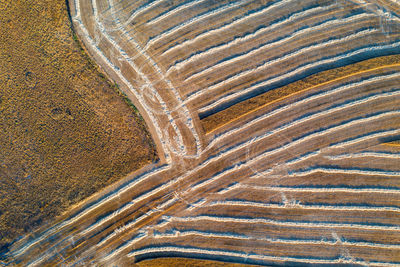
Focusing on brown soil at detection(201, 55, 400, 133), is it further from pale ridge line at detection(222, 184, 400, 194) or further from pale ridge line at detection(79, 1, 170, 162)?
pale ridge line at detection(222, 184, 400, 194)

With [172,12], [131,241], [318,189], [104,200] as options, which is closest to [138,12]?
[172,12]

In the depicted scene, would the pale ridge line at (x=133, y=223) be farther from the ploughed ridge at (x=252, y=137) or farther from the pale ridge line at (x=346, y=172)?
the pale ridge line at (x=346, y=172)

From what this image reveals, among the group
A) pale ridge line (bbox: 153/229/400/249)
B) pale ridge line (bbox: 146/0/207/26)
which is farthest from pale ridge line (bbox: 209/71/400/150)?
pale ridge line (bbox: 146/0/207/26)

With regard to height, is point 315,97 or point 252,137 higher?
point 315,97

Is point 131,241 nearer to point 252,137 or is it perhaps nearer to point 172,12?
point 252,137

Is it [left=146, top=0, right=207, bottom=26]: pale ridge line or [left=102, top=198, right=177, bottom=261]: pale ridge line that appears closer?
[left=102, top=198, right=177, bottom=261]: pale ridge line

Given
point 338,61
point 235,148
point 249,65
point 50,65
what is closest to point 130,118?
point 50,65
